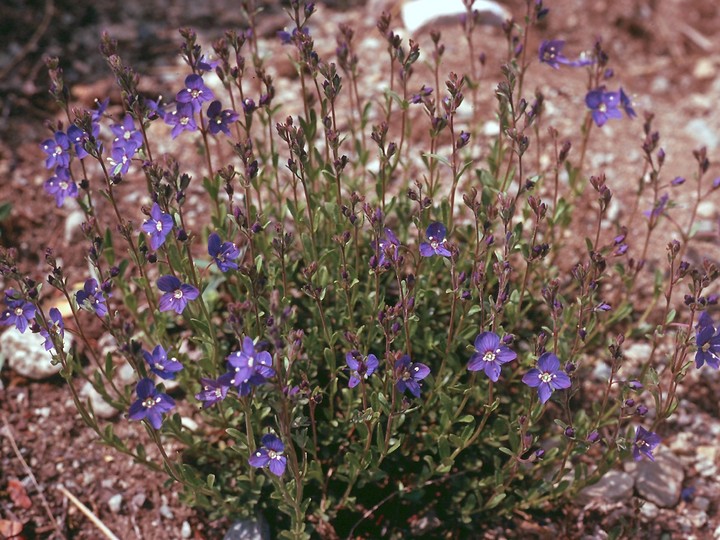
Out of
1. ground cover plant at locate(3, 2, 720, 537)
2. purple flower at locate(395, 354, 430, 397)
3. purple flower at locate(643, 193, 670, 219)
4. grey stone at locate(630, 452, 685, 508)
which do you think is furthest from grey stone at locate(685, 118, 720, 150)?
purple flower at locate(395, 354, 430, 397)

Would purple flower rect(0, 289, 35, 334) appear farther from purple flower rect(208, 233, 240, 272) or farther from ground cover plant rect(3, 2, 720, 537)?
purple flower rect(208, 233, 240, 272)

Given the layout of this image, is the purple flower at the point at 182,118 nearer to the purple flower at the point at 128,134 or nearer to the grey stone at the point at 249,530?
the purple flower at the point at 128,134

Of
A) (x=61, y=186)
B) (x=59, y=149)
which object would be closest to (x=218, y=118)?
(x=59, y=149)

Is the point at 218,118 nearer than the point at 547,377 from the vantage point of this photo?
No

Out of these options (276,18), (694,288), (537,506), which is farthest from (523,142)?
(276,18)

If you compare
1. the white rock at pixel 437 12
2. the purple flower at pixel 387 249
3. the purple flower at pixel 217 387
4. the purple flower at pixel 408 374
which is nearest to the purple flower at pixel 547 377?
the purple flower at pixel 408 374

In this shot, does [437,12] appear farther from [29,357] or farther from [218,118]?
[29,357]

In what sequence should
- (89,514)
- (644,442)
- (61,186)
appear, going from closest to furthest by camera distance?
(644,442) < (61,186) < (89,514)
